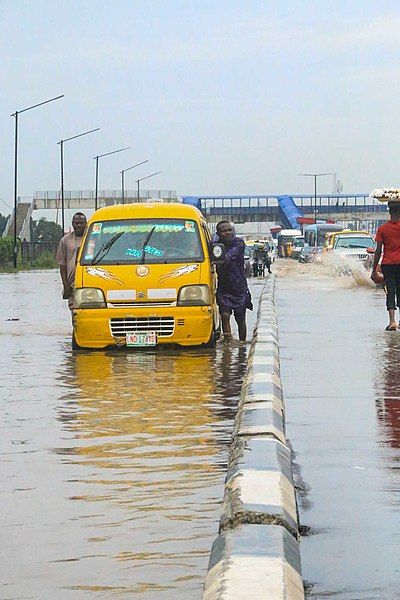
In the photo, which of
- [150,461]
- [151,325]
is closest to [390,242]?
[151,325]

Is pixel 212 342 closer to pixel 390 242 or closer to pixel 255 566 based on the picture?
pixel 390 242

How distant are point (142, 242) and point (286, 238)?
414 feet

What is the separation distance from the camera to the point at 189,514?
6.80m

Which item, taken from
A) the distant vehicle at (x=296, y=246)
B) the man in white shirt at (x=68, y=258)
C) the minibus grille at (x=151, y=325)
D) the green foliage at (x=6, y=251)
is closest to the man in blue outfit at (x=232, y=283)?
the minibus grille at (x=151, y=325)

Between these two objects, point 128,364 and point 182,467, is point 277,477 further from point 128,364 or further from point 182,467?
point 128,364

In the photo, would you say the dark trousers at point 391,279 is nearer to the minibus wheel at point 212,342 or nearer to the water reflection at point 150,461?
the minibus wheel at point 212,342

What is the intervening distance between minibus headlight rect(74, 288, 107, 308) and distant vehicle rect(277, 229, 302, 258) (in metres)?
122

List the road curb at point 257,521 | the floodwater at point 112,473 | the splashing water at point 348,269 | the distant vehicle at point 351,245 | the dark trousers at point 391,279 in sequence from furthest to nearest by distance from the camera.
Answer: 1. the distant vehicle at point 351,245
2. the splashing water at point 348,269
3. the dark trousers at point 391,279
4. the floodwater at point 112,473
5. the road curb at point 257,521

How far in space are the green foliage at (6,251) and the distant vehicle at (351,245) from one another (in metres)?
24.1

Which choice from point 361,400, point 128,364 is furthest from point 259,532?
point 128,364

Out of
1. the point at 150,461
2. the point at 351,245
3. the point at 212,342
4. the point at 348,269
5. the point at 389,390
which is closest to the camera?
the point at 150,461

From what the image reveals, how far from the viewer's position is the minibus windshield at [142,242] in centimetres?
1730

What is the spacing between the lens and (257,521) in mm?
5703

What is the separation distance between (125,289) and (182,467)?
873 cm
